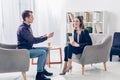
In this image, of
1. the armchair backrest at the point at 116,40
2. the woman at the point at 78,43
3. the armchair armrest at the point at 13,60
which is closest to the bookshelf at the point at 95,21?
the armchair backrest at the point at 116,40

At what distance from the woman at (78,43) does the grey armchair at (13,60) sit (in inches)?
36.3

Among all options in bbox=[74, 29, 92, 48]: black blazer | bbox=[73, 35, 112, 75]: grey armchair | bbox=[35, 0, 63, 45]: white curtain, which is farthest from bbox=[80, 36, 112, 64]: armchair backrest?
bbox=[35, 0, 63, 45]: white curtain

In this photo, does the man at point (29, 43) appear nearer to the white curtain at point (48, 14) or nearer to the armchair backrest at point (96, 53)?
the armchair backrest at point (96, 53)

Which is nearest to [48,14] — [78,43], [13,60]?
[78,43]

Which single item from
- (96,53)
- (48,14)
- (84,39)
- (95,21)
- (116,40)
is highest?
(48,14)

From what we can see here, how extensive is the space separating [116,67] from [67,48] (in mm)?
1167

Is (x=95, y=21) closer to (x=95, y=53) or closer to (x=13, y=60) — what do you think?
(x=95, y=53)

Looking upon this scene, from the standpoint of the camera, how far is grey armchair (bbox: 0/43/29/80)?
3.68 m

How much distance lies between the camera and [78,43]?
4.47 m

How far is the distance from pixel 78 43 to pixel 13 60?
133cm

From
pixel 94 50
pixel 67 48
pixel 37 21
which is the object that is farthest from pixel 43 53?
pixel 37 21

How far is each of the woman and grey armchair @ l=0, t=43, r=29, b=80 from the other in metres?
0.92

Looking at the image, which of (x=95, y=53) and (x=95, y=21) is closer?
(x=95, y=53)

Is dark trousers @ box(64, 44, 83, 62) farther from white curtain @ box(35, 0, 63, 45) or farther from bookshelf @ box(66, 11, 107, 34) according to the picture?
white curtain @ box(35, 0, 63, 45)
